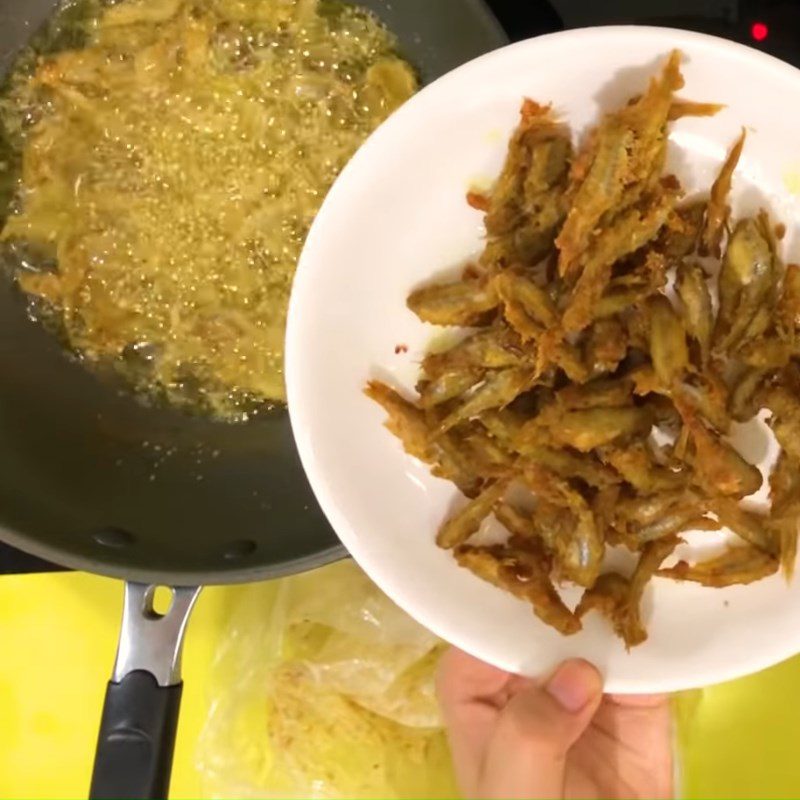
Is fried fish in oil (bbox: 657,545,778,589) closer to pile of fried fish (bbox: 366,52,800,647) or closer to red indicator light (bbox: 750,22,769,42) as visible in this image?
pile of fried fish (bbox: 366,52,800,647)

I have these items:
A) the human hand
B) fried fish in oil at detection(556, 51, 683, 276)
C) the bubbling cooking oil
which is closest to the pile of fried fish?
fried fish in oil at detection(556, 51, 683, 276)

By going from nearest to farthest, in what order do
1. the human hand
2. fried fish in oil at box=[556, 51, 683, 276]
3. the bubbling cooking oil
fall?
1. fried fish in oil at box=[556, 51, 683, 276]
2. the human hand
3. the bubbling cooking oil

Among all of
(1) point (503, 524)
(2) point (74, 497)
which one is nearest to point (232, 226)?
(2) point (74, 497)

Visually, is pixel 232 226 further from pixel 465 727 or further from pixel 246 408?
pixel 465 727

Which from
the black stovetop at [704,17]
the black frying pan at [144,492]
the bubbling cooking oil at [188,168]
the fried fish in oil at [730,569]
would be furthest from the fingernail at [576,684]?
the black stovetop at [704,17]

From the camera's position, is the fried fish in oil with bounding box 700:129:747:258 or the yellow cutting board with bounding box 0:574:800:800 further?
the yellow cutting board with bounding box 0:574:800:800
